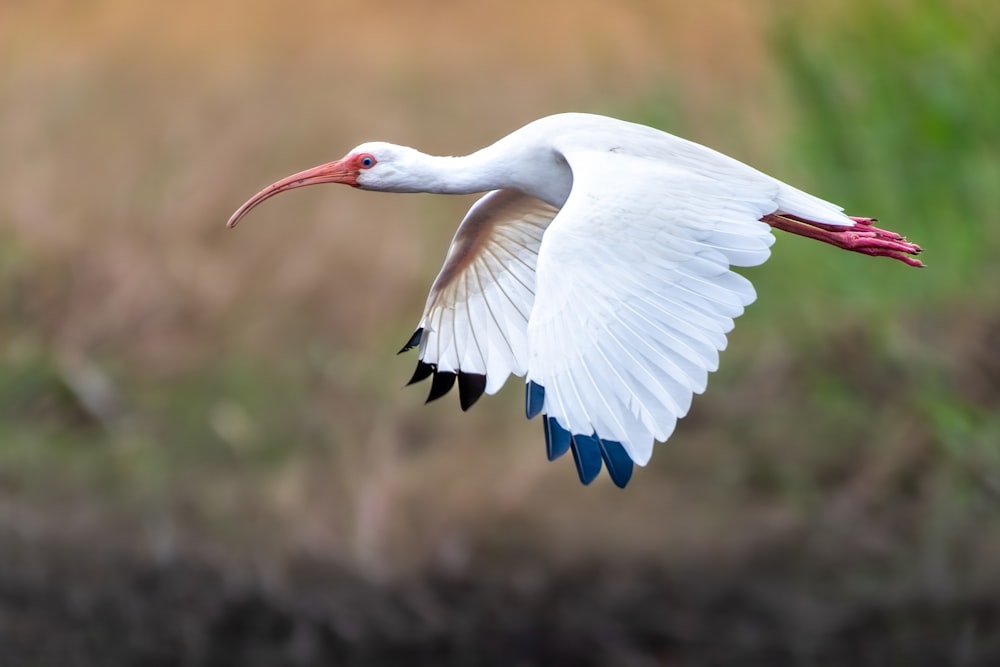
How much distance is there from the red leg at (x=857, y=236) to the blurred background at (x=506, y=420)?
3.78m

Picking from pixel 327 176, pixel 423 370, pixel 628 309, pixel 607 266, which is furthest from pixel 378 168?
pixel 628 309

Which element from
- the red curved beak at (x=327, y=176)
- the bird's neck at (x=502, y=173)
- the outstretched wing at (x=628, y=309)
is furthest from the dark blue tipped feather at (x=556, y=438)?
the red curved beak at (x=327, y=176)

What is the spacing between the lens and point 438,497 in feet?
38.8

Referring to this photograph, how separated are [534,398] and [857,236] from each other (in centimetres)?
173

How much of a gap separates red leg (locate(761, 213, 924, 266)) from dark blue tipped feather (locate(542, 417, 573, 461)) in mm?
1481

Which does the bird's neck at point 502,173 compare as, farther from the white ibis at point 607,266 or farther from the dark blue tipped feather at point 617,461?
the dark blue tipped feather at point 617,461

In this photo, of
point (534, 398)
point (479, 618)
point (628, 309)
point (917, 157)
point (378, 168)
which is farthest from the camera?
point (917, 157)

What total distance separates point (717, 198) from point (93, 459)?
656 cm

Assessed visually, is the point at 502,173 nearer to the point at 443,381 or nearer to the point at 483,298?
the point at 483,298

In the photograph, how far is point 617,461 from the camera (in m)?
6.46

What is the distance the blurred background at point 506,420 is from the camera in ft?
37.7

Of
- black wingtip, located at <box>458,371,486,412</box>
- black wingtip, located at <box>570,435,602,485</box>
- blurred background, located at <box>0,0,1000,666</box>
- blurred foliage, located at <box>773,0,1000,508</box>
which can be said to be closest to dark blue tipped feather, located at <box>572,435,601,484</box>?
black wingtip, located at <box>570,435,602,485</box>

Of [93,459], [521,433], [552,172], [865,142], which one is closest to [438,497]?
[521,433]

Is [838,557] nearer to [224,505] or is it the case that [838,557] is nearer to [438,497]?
[438,497]
